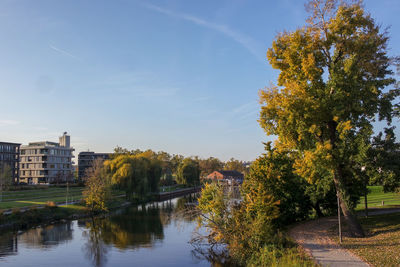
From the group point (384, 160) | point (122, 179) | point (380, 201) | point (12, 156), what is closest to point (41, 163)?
point (12, 156)

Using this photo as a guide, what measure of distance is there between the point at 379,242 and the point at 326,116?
658cm

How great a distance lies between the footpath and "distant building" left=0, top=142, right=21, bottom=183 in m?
74.0

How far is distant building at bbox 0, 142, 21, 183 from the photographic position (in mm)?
74500

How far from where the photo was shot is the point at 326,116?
16422 millimetres

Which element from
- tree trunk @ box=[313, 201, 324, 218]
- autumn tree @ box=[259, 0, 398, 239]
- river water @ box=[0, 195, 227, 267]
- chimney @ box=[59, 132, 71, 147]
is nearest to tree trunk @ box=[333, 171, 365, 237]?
autumn tree @ box=[259, 0, 398, 239]

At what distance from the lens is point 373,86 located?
15.0 m

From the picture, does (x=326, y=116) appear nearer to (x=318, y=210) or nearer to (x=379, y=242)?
(x=379, y=242)

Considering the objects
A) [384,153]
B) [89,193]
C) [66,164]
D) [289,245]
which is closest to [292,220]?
[289,245]

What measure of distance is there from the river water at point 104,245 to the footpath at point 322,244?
18.2ft

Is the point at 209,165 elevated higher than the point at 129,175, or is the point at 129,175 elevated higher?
the point at 209,165

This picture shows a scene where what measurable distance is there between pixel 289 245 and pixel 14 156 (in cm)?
7811

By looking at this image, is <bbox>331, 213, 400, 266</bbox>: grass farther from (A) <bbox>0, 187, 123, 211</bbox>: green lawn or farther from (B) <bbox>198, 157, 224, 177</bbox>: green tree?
(B) <bbox>198, 157, 224, 177</bbox>: green tree

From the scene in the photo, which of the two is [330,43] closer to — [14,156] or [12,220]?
[12,220]

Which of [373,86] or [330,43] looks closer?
[373,86]
